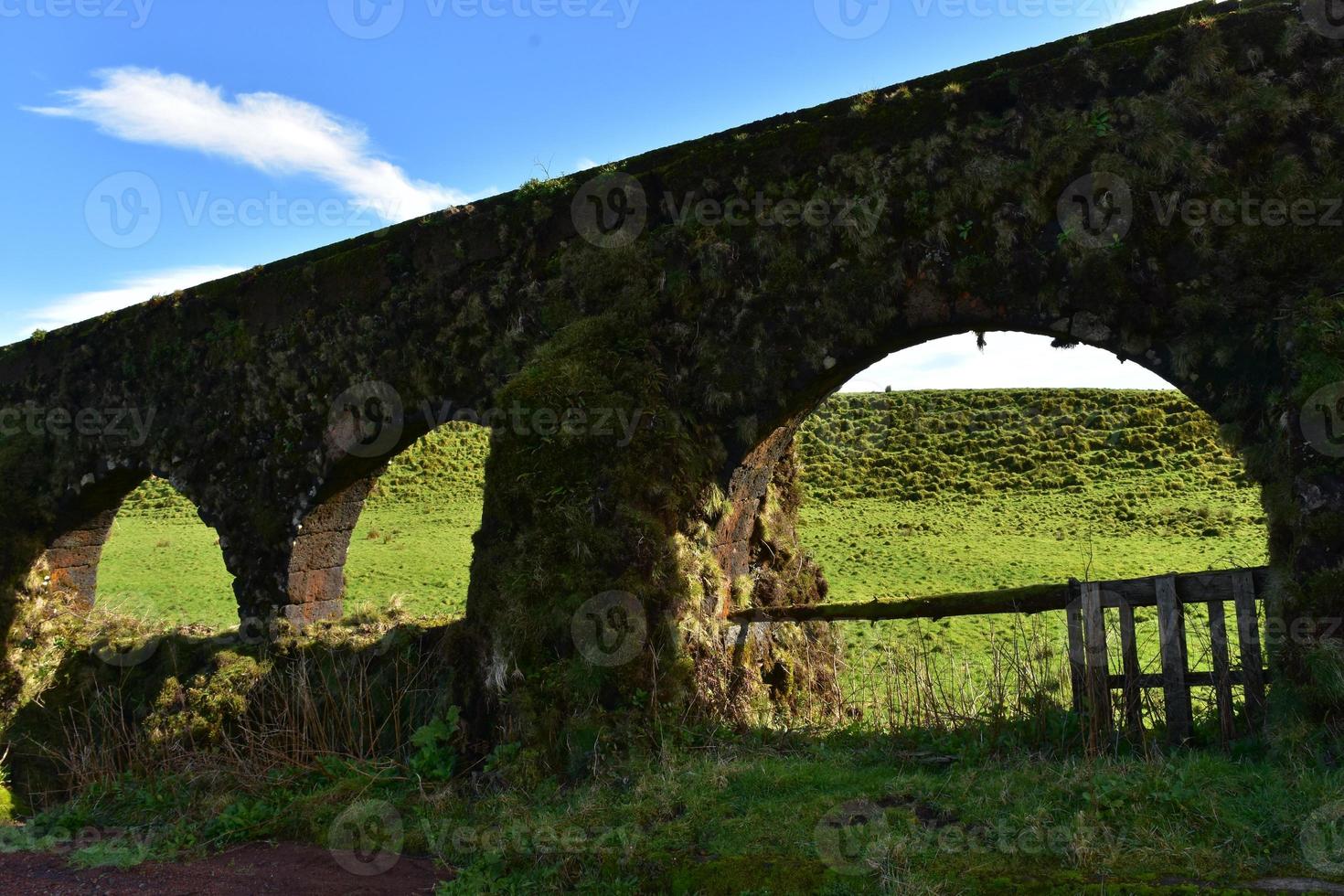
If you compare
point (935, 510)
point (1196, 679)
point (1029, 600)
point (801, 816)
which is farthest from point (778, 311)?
point (935, 510)

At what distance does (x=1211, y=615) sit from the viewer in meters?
5.35

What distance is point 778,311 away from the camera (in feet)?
24.2

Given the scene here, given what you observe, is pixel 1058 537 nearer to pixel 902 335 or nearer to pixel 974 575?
pixel 974 575

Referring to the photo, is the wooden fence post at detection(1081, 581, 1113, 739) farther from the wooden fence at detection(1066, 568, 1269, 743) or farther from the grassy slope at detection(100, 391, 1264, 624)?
the grassy slope at detection(100, 391, 1264, 624)

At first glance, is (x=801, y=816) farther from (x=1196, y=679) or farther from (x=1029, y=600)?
(x=1196, y=679)

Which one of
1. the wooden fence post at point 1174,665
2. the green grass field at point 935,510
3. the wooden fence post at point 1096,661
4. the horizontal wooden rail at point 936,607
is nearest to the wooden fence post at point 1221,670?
the wooden fence post at point 1174,665

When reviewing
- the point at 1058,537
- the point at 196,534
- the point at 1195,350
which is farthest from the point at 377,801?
the point at 196,534

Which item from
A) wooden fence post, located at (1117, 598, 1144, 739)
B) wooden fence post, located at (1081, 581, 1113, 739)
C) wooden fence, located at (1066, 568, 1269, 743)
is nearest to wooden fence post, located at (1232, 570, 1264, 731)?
wooden fence, located at (1066, 568, 1269, 743)

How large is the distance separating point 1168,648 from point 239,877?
16.4 ft

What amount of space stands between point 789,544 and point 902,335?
94.6 inches

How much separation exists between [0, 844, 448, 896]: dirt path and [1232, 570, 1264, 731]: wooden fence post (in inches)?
163

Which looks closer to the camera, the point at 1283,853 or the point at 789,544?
the point at 1283,853

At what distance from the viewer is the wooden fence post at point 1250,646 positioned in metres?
5.23

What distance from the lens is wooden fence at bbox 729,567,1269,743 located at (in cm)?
531
